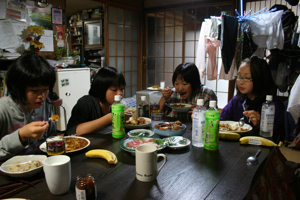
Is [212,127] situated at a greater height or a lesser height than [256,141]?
greater

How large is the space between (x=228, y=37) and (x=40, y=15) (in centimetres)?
283

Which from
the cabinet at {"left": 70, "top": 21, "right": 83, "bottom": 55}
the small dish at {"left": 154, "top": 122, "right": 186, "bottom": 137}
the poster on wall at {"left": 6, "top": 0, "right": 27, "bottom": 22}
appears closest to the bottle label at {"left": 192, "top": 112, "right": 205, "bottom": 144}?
the small dish at {"left": 154, "top": 122, "right": 186, "bottom": 137}

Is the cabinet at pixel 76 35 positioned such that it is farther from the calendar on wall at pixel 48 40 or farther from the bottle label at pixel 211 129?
the bottle label at pixel 211 129

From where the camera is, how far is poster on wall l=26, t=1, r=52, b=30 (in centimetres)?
350

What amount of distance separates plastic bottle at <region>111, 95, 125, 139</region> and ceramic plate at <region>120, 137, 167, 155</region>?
11 cm

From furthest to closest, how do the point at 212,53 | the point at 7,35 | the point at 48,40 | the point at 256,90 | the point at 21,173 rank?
the point at 212,53 < the point at 48,40 < the point at 7,35 < the point at 256,90 < the point at 21,173

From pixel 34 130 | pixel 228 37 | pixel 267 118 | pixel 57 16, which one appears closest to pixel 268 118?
pixel 267 118

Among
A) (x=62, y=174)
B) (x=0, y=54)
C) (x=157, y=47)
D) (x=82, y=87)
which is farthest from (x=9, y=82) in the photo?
(x=157, y=47)

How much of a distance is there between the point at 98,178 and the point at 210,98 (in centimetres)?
139

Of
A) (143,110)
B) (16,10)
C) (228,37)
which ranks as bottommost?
(143,110)

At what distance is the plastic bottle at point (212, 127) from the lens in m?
1.10

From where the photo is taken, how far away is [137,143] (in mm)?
1189

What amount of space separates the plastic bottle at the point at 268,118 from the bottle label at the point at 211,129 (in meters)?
0.39

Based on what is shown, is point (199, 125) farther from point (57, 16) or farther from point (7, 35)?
point (57, 16)
